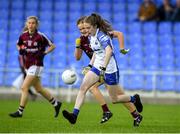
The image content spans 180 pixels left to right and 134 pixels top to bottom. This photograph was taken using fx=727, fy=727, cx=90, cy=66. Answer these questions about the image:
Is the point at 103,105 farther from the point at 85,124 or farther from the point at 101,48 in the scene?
the point at 101,48

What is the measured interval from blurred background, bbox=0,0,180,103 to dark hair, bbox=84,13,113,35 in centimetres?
1113

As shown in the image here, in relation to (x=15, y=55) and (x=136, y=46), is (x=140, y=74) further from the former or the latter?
(x=15, y=55)

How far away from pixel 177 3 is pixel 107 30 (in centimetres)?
1482

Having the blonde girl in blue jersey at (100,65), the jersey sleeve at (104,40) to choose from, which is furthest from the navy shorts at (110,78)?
the jersey sleeve at (104,40)

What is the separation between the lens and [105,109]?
554 inches

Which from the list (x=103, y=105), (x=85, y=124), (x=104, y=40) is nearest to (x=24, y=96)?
(x=103, y=105)

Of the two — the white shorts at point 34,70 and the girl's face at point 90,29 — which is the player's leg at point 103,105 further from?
the girl's face at point 90,29

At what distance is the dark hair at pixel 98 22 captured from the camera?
40.7 ft

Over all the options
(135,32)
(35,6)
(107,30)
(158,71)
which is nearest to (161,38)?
(135,32)

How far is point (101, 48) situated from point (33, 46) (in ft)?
9.70

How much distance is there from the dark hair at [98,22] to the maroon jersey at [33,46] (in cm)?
297

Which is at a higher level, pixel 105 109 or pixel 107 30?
pixel 107 30

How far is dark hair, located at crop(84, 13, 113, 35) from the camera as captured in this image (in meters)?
12.4

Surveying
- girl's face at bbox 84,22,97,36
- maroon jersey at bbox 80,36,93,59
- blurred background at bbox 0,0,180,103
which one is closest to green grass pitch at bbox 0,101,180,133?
maroon jersey at bbox 80,36,93,59
